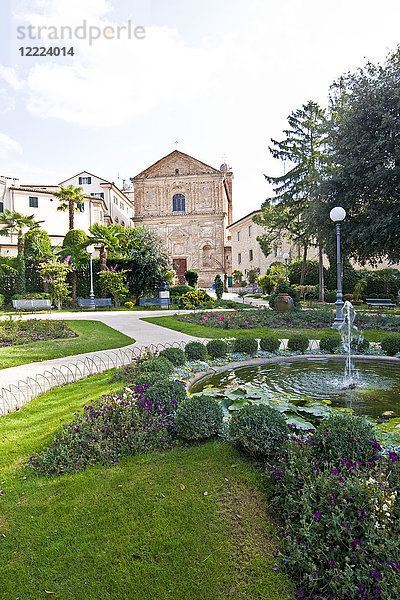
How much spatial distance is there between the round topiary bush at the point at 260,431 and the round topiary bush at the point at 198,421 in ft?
0.88

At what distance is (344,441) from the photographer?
8.65 ft

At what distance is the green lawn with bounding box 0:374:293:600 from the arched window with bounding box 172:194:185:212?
118ft

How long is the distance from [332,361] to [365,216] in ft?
29.8

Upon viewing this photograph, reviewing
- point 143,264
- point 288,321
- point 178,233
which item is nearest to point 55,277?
point 143,264

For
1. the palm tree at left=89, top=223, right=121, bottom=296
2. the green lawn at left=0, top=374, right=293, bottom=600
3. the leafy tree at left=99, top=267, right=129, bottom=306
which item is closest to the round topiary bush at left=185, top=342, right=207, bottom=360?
the green lawn at left=0, top=374, right=293, bottom=600

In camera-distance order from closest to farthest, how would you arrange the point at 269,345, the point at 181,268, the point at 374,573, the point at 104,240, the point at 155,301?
the point at 374,573 < the point at 269,345 < the point at 155,301 < the point at 104,240 < the point at 181,268

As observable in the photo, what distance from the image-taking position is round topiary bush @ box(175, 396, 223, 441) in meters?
3.25

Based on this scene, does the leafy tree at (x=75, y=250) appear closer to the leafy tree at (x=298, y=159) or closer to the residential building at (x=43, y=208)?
the residential building at (x=43, y=208)

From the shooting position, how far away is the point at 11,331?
9.90 meters

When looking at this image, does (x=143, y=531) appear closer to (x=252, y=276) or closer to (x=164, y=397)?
(x=164, y=397)

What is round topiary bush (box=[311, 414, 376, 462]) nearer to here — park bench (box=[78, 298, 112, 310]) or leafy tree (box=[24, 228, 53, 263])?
park bench (box=[78, 298, 112, 310])

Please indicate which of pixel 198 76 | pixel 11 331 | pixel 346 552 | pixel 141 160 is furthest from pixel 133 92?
pixel 141 160

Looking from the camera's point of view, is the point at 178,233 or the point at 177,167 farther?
the point at 177,167

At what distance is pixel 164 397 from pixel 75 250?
20307mm
